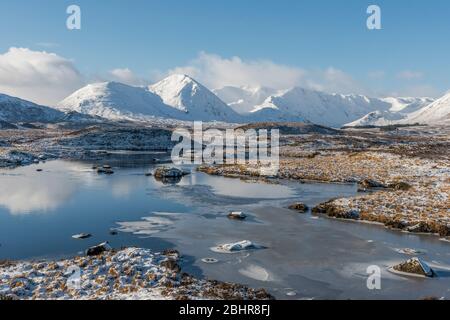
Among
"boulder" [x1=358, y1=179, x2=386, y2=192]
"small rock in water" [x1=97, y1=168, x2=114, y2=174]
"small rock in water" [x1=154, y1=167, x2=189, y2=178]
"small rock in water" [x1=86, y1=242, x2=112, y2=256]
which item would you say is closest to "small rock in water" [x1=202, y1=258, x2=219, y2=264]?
"small rock in water" [x1=86, y1=242, x2=112, y2=256]

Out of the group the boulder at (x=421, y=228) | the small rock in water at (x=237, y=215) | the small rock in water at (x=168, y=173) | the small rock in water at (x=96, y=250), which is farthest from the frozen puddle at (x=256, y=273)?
the small rock in water at (x=168, y=173)

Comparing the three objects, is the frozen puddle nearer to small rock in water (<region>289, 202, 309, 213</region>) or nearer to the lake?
the lake

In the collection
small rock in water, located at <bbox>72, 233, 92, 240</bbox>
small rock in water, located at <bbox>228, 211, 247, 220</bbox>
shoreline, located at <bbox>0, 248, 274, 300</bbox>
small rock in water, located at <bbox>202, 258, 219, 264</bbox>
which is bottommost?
small rock in water, located at <bbox>202, 258, 219, 264</bbox>

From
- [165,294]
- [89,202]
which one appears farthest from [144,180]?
[165,294]

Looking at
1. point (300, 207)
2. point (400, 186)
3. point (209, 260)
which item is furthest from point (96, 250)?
point (400, 186)

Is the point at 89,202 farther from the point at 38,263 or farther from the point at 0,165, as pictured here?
the point at 0,165

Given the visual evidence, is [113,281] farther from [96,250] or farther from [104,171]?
[104,171]
